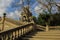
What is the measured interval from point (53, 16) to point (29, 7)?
3197mm

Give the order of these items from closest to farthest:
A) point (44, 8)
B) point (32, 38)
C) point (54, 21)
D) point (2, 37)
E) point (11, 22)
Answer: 1. point (2, 37)
2. point (32, 38)
3. point (11, 22)
4. point (54, 21)
5. point (44, 8)

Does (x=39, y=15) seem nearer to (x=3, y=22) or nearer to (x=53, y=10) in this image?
(x=53, y=10)

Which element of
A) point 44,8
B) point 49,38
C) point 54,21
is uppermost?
point 44,8

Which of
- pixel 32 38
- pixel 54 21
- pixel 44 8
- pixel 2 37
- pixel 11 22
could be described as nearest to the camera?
pixel 2 37

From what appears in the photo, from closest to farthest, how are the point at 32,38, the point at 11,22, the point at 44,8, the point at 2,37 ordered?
the point at 2,37
the point at 32,38
the point at 11,22
the point at 44,8

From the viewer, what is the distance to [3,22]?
77.7 ft

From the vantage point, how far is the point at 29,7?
26125 mm

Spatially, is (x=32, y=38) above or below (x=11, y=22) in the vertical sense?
below

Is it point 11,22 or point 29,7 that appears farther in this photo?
point 29,7

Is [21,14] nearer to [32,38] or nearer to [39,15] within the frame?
[39,15]

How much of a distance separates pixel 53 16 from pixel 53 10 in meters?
1.54

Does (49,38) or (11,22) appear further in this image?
(11,22)

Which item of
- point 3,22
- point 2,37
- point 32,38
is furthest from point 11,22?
point 2,37

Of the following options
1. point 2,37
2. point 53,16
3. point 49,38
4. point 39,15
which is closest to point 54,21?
point 53,16
